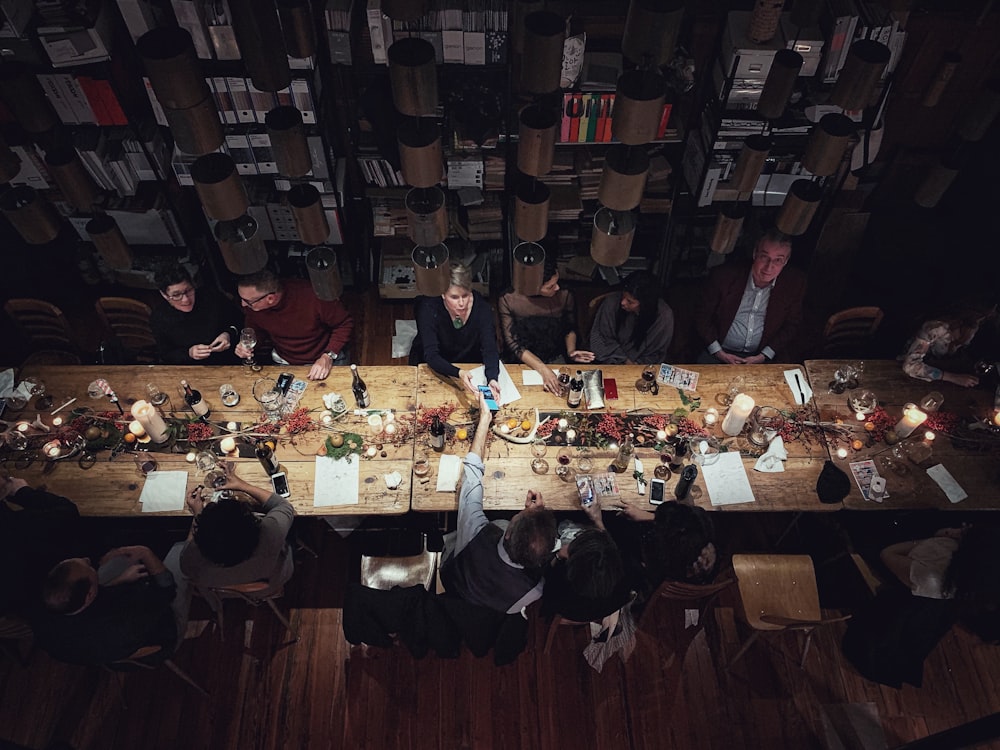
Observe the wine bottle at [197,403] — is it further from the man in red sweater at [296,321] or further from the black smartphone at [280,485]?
the black smartphone at [280,485]

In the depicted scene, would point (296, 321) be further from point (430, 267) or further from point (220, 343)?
point (430, 267)

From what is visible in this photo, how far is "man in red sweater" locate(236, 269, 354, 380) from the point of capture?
12.7ft

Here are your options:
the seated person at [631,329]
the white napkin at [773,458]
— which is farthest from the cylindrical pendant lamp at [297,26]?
the white napkin at [773,458]

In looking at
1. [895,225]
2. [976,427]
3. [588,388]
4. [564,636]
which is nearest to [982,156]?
[895,225]

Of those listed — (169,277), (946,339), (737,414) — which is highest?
(169,277)

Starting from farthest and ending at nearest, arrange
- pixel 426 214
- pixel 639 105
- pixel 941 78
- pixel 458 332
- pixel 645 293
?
1. pixel 941 78
2. pixel 458 332
3. pixel 645 293
4. pixel 426 214
5. pixel 639 105

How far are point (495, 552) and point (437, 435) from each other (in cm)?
74

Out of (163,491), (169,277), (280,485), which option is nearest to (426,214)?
(280,485)

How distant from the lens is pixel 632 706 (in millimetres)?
3717

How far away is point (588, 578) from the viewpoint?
2.92 meters

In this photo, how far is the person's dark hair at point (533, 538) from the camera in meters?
2.90

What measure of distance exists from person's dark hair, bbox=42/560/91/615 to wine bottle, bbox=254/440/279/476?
903mm

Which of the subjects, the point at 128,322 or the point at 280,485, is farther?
the point at 128,322

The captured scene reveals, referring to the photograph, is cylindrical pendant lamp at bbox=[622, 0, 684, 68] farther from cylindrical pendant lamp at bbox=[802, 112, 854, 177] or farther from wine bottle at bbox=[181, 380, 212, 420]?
wine bottle at bbox=[181, 380, 212, 420]
